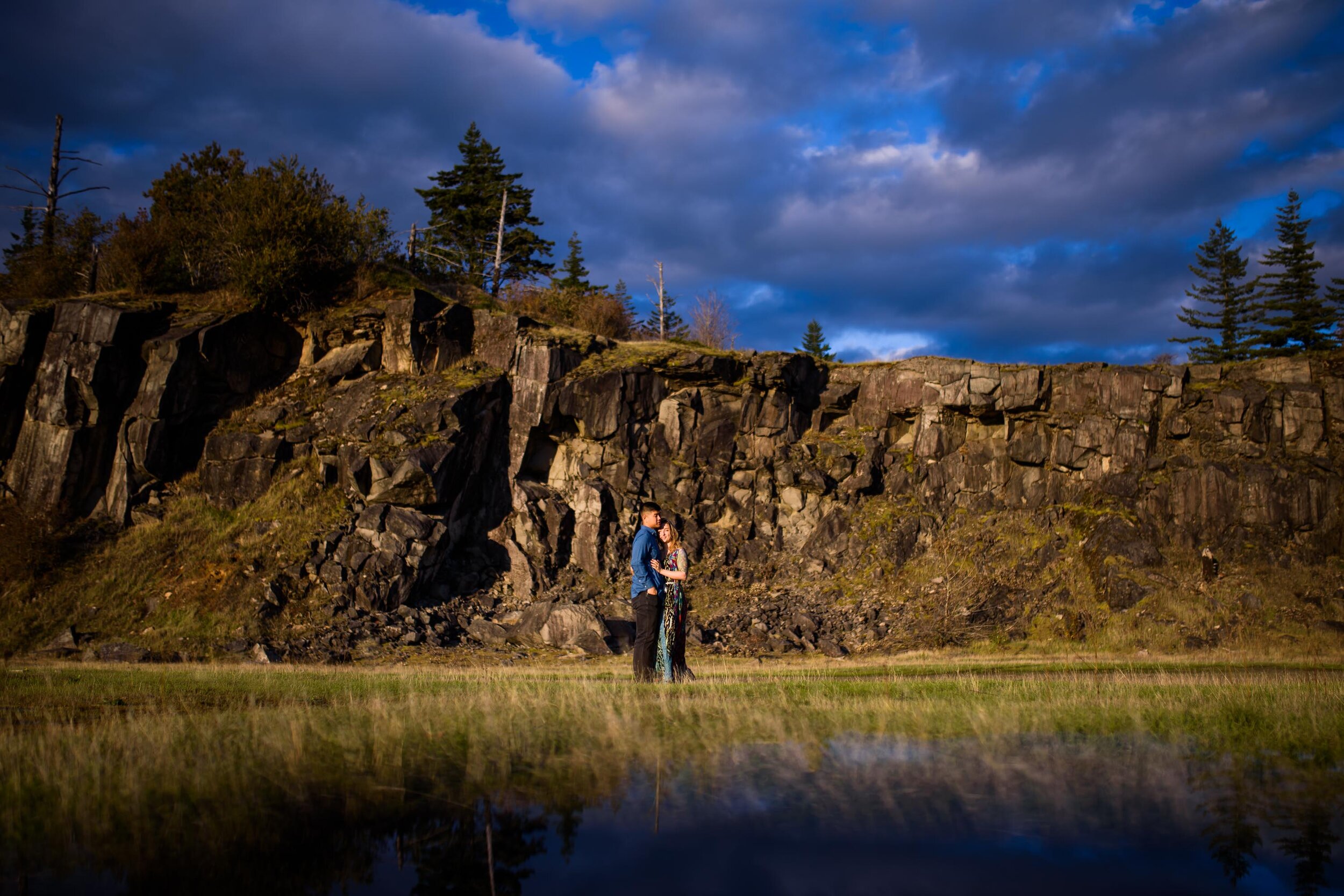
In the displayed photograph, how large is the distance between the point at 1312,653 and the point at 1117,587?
588 cm

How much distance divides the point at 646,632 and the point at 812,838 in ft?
24.0

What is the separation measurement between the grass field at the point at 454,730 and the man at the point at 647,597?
547mm

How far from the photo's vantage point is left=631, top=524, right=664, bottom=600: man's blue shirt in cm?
1213

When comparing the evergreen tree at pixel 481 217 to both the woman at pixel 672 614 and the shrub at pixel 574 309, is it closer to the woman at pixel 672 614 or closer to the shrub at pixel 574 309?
the shrub at pixel 574 309

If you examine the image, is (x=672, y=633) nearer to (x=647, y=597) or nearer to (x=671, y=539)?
(x=647, y=597)

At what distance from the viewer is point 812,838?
16.4 feet

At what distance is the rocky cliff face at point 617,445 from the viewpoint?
96.3ft

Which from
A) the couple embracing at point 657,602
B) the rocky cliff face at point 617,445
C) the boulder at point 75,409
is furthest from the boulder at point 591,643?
the boulder at point 75,409

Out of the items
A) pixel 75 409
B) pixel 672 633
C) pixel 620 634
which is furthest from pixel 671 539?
pixel 75 409

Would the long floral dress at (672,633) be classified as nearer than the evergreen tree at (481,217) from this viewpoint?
Yes

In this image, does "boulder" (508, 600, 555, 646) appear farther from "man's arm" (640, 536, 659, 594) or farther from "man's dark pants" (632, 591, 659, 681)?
"man's arm" (640, 536, 659, 594)

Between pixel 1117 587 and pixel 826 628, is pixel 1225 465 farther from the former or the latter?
pixel 826 628

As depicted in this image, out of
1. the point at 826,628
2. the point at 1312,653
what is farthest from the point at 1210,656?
the point at 826,628

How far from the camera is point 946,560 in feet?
105
